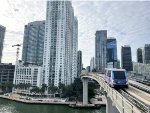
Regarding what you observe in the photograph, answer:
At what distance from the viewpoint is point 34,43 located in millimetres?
170625

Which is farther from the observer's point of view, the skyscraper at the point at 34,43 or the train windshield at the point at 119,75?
the skyscraper at the point at 34,43

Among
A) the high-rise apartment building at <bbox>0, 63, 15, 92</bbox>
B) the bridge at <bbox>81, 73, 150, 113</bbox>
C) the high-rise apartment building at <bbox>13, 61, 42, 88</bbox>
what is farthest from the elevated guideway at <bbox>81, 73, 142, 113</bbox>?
the high-rise apartment building at <bbox>0, 63, 15, 92</bbox>

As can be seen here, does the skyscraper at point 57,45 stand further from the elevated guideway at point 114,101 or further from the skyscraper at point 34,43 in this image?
the skyscraper at point 34,43

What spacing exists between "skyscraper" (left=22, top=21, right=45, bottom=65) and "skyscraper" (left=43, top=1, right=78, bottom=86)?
52.4 meters

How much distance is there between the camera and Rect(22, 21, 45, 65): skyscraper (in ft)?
551

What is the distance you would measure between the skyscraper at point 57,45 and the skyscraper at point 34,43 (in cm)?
5237

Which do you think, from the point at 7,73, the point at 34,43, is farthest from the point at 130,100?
the point at 34,43

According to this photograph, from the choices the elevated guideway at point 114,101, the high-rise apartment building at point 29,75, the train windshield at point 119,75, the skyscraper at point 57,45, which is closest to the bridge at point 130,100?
the elevated guideway at point 114,101

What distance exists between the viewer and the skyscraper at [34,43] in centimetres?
16800

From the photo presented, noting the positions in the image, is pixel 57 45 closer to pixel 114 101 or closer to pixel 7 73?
pixel 7 73

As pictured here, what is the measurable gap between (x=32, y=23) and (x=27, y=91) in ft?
294

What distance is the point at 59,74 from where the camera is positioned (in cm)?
10950

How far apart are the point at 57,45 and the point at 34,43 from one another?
62.8m

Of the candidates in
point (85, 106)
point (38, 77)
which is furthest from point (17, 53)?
point (85, 106)
